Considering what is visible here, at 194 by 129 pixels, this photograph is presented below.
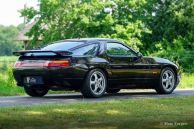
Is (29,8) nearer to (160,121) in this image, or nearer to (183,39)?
(183,39)

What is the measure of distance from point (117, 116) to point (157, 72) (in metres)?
5.67

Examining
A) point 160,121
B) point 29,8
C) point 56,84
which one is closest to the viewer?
point 160,121

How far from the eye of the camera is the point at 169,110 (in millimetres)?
8375

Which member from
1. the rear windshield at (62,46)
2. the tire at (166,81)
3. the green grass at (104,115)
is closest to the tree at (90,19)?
the tire at (166,81)

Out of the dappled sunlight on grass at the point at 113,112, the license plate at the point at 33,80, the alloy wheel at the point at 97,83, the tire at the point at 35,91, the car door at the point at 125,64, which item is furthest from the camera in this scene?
the tire at the point at 35,91

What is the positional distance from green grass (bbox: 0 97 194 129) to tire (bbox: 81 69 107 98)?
2.02 m

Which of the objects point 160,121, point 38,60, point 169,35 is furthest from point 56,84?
point 169,35

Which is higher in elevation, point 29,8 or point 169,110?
point 29,8

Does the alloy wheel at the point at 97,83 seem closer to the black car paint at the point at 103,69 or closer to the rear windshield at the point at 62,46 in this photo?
the black car paint at the point at 103,69

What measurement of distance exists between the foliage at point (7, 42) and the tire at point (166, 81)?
12141 cm

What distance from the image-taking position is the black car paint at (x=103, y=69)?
11422mm

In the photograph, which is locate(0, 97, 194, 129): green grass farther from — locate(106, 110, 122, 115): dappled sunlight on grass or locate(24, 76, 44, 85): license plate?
locate(24, 76, 44, 85): license plate

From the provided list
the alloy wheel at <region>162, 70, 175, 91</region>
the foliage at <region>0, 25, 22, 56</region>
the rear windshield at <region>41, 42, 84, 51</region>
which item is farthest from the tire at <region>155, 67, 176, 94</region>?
the foliage at <region>0, 25, 22, 56</region>

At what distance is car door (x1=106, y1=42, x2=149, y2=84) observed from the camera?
40.2ft
